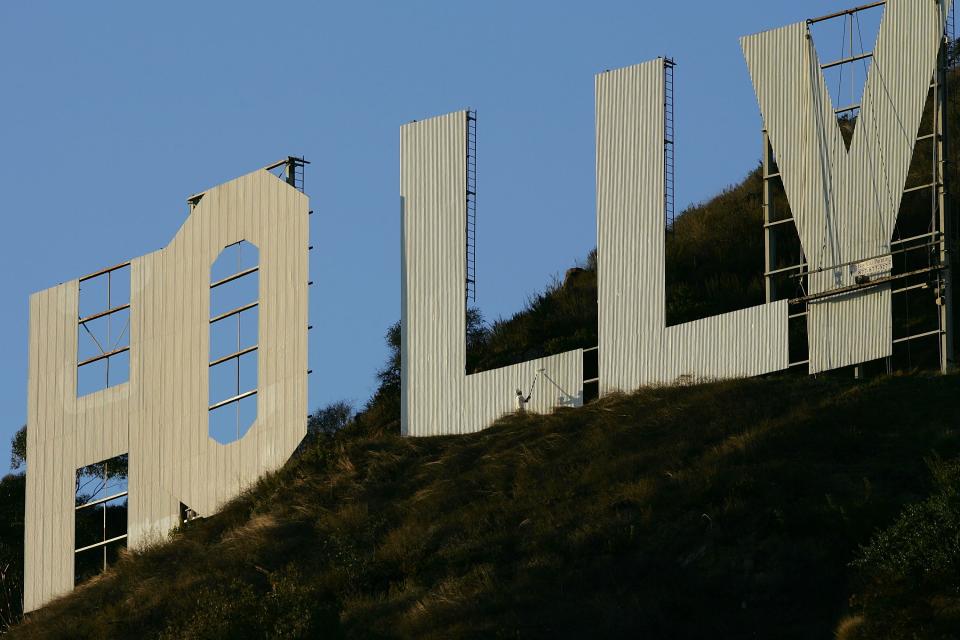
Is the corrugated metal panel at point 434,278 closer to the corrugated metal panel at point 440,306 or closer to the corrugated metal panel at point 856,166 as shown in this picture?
the corrugated metal panel at point 440,306

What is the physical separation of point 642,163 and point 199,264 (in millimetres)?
9032

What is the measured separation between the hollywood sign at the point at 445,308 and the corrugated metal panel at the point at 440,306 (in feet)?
0.12

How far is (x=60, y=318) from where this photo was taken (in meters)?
37.4

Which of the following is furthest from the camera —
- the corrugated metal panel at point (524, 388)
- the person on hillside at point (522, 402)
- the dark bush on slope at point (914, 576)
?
the person on hillside at point (522, 402)

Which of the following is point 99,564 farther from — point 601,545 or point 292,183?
point 601,545

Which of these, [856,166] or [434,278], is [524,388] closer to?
[434,278]

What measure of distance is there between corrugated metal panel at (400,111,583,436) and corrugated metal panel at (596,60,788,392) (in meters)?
1.54

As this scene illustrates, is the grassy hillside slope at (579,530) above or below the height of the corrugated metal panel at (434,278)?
below

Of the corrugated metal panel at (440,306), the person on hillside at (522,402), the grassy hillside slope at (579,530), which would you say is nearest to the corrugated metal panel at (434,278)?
the corrugated metal panel at (440,306)

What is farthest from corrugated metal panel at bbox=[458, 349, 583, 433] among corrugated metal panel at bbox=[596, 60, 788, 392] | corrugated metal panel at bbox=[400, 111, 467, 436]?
corrugated metal panel at bbox=[596, 60, 788, 392]

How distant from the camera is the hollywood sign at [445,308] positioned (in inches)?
1163

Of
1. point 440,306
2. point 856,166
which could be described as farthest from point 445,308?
point 856,166

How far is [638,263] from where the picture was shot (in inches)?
1209

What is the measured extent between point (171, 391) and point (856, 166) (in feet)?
43.3
